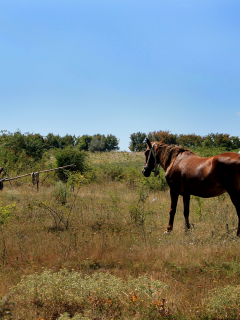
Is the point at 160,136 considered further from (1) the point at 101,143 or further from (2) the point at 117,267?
(1) the point at 101,143

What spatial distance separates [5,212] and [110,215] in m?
3.17

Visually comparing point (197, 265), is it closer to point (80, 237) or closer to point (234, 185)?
point (234, 185)

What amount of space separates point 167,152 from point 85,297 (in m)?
4.94

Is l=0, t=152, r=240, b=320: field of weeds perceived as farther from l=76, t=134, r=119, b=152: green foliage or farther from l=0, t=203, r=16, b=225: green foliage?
l=76, t=134, r=119, b=152: green foliage

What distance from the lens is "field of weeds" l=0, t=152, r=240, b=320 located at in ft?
11.7

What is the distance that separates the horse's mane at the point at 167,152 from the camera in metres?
7.77

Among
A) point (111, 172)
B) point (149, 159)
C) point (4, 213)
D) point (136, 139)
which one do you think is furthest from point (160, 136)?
point (136, 139)

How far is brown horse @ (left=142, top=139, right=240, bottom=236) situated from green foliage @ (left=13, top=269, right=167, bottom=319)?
3.19 metres

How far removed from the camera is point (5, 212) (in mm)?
6402

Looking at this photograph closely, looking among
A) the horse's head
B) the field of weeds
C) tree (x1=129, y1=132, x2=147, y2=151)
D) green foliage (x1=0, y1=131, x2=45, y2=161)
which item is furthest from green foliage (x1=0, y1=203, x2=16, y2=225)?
tree (x1=129, y1=132, x2=147, y2=151)

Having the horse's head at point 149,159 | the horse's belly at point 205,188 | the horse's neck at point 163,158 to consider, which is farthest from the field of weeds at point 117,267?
the horse's neck at point 163,158

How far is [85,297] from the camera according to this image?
376 cm

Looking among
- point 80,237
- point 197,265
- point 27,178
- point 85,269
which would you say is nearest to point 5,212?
point 80,237

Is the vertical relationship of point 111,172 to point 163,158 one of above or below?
below
